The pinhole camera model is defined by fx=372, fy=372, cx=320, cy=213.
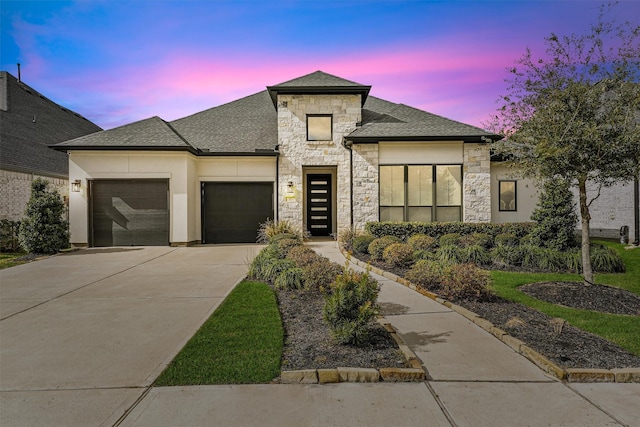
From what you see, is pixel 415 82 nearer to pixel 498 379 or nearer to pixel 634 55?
pixel 634 55

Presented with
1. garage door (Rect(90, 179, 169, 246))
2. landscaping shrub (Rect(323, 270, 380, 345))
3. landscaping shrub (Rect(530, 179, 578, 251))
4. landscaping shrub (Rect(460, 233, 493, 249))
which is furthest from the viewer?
garage door (Rect(90, 179, 169, 246))

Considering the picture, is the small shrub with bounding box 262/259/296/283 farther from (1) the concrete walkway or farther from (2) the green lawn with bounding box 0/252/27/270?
(2) the green lawn with bounding box 0/252/27/270

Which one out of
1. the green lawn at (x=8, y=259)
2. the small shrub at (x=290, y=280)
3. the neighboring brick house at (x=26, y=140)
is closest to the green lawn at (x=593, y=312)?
the small shrub at (x=290, y=280)

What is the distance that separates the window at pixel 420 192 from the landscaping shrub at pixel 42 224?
38.0 feet

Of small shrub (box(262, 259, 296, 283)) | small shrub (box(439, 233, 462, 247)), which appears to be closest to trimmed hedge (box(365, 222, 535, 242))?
small shrub (box(439, 233, 462, 247))

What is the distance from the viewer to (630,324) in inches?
205

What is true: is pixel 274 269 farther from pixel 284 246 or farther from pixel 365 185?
pixel 365 185

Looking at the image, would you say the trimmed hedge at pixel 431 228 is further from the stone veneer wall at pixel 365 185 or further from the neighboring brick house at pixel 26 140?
the neighboring brick house at pixel 26 140

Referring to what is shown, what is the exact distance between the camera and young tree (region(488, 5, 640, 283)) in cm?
624

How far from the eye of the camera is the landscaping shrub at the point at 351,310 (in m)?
4.16

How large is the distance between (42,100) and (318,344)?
2419 centimetres

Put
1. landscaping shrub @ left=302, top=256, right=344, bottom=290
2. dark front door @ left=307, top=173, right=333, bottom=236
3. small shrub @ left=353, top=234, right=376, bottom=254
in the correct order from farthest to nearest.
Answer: dark front door @ left=307, top=173, right=333, bottom=236, small shrub @ left=353, top=234, right=376, bottom=254, landscaping shrub @ left=302, top=256, right=344, bottom=290

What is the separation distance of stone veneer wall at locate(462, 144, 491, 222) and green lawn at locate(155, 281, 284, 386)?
36.2 ft

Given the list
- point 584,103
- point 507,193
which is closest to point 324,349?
point 584,103
